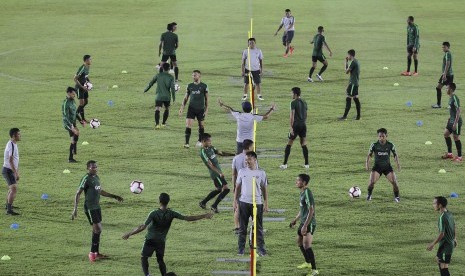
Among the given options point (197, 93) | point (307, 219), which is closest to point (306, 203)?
point (307, 219)

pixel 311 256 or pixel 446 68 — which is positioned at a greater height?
pixel 446 68

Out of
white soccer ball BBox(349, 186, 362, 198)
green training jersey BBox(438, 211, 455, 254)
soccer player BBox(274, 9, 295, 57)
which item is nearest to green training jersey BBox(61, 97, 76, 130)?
white soccer ball BBox(349, 186, 362, 198)

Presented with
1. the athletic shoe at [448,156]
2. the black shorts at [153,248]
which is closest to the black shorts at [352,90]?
the athletic shoe at [448,156]

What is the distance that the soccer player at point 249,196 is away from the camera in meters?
22.2

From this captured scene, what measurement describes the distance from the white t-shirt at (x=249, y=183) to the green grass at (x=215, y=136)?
4.36ft

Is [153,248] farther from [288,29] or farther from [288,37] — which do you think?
[288,37]

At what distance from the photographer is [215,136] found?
33438mm

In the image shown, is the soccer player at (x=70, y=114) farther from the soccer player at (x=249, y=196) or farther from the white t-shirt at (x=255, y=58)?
the soccer player at (x=249, y=196)

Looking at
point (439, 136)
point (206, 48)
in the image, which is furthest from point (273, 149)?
point (206, 48)

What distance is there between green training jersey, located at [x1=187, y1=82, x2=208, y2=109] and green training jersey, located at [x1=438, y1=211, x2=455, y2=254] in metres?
12.2

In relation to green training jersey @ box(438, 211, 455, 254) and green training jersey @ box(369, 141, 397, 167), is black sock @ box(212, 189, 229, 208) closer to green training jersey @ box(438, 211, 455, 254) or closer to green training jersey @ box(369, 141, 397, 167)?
green training jersey @ box(369, 141, 397, 167)

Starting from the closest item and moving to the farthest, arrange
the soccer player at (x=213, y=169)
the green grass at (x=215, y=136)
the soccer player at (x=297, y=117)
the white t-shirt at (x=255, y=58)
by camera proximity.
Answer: the green grass at (x=215, y=136), the soccer player at (x=213, y=169), the soccer player at (x=297, y=117), the white t-shirt at (x=255, y=58)

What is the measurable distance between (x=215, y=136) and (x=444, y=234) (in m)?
→ 14.0

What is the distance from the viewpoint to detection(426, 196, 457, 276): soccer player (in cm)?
2030
